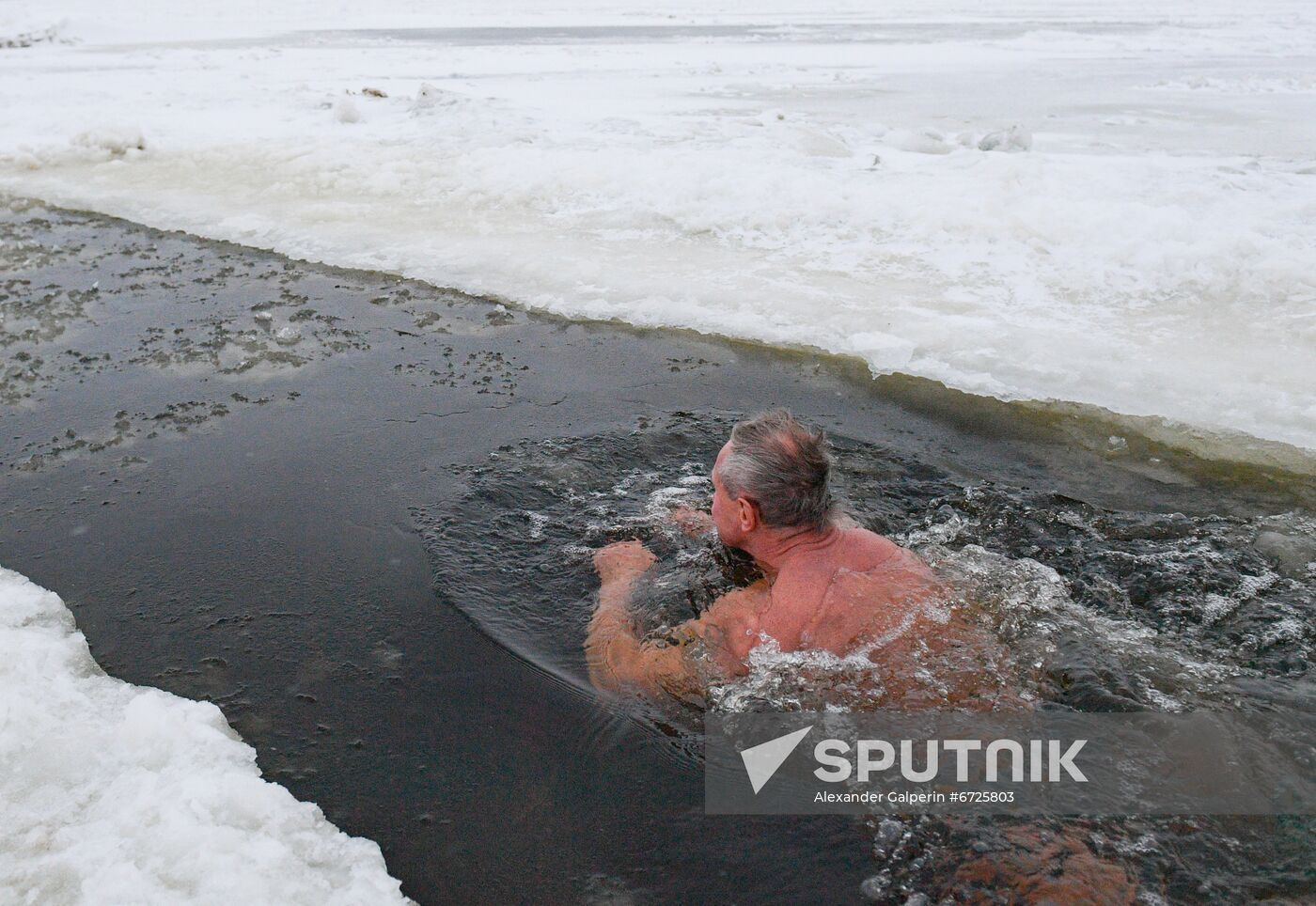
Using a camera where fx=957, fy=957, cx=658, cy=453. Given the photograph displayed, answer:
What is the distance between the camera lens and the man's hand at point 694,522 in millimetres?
3666

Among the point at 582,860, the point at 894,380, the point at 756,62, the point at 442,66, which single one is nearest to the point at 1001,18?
the point at 756,62

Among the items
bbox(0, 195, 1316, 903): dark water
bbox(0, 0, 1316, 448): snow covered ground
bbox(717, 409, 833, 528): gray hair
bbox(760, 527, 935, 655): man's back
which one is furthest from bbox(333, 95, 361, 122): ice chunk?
bbox(760, 527, 935, 655): man's back

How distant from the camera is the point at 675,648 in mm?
3014

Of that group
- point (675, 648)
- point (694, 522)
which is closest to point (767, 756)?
point (675, 648)

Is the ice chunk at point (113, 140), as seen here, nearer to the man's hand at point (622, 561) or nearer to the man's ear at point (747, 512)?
the man's hand at point (622, 561)

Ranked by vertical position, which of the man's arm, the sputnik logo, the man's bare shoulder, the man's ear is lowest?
the sputnik logo

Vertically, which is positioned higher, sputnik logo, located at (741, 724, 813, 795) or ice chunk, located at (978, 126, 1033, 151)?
ice chunk, located at (978, 126, 1033, 151)

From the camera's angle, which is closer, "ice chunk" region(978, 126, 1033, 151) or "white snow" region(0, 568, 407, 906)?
"white snow" region(0, 568, 407, 906)

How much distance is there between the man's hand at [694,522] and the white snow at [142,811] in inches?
66.9

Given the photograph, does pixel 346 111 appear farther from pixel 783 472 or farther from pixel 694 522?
pixel 783 472

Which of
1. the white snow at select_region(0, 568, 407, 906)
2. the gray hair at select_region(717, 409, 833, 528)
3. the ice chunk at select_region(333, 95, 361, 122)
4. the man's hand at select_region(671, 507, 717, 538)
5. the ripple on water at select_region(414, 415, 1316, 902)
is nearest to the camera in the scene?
the white snow at select_region(0, 568, 407, 906)

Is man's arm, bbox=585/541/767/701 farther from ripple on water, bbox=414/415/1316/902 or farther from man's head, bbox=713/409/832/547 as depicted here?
man's head, bbox=713/409/832/547

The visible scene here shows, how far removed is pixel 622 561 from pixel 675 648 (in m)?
0.48

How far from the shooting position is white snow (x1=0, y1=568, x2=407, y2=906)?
217 cm
